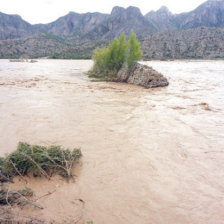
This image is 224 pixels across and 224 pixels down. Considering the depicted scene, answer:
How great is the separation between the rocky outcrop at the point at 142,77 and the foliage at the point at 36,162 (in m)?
17.3

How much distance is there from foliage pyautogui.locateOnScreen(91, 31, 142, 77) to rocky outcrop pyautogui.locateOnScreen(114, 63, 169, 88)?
118 centimetres

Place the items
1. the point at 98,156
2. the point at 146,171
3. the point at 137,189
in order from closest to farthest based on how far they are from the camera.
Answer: the point at 137,189, the point at 146,171, the point at 98,156

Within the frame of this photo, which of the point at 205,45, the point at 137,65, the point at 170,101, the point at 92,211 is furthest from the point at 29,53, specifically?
the point at 92,211

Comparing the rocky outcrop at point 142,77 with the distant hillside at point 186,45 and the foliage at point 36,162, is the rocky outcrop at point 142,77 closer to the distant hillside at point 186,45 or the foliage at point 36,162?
the foliage at point 36,162

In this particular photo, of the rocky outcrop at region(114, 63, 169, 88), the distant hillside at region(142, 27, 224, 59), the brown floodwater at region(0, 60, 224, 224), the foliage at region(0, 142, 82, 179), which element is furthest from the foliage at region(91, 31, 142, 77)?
the distant hillside at region(142, 27, 224, 59)

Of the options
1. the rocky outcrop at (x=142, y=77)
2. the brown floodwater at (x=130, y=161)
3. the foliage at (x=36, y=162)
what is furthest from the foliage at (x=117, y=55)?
the foliage at (x=36, y=162)

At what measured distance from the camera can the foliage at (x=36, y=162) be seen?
498cm

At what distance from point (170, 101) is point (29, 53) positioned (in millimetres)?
132272

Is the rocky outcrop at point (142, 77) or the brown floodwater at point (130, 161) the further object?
the rocky outcrop at point (142, 77)

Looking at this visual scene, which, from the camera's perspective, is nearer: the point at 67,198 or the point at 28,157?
the point at 67,198

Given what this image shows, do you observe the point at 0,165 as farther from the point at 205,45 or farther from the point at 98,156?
the point at 205,45

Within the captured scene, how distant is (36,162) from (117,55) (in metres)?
24.9

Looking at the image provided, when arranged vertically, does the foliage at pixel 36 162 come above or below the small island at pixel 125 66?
below

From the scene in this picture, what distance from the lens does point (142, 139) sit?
7.51 meters
